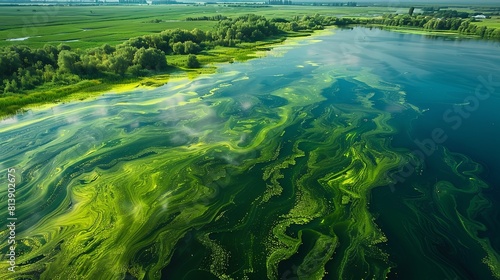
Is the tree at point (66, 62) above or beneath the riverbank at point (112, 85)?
above

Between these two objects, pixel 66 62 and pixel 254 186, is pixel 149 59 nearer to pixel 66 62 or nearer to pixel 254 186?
pixel 66 62

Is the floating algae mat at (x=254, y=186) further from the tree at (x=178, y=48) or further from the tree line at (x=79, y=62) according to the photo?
the tree at (x=178, y=48)

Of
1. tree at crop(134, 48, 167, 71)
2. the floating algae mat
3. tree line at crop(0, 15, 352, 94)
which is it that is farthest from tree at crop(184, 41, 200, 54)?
the floating algae mat

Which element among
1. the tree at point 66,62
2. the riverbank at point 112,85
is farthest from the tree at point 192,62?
the tree at point 66,62

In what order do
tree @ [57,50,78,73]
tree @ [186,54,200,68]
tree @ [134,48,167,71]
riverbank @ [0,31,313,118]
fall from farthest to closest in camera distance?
tree @ [186,54,200,68] → tree @ [134,48,167,71] → tree @ [57,50,78,73] → riverbank @ [0,31,313,118]

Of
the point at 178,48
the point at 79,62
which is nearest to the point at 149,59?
the point at 79,62

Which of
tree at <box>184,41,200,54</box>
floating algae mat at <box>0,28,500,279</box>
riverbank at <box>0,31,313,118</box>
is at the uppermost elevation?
tree at <box>184,41,200,54</box>

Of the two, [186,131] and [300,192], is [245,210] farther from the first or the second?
[186,131]

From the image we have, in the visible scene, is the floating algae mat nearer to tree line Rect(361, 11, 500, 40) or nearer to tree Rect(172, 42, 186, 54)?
tree Rect(172, 42, 186, 54)

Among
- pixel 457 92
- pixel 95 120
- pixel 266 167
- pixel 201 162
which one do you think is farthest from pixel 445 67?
pixel 95 120
